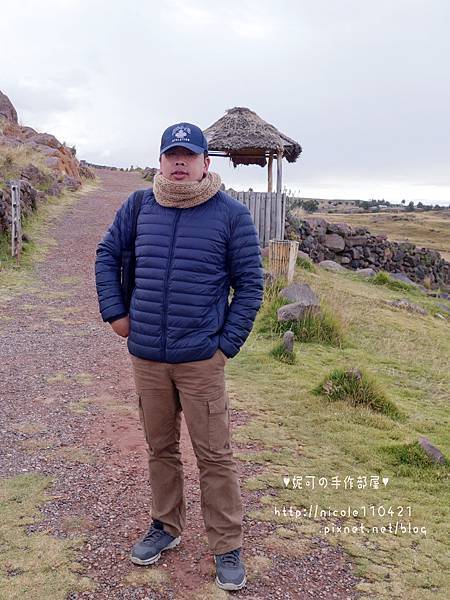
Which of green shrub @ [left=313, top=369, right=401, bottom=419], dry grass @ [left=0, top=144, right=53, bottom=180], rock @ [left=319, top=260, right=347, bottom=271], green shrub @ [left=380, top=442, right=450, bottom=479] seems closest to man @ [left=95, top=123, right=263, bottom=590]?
green shrub @ [left=380, top=442, right=450, bottom=479]

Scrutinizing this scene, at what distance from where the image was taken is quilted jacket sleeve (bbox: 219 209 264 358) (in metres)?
2.86

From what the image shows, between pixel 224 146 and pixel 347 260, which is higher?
pixel 224 146

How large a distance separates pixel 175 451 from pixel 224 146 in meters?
11.0

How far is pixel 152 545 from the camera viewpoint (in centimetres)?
301

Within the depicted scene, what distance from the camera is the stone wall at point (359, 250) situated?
18.0 m

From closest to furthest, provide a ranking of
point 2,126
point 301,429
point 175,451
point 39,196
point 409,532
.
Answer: point 175,451, point 409,532, point 301,429, point 39,196, point 2,126

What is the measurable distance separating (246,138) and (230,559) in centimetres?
1138

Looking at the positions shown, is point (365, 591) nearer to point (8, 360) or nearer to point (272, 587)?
point (272, 587)

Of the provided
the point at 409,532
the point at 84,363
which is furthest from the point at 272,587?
the point at 84,363

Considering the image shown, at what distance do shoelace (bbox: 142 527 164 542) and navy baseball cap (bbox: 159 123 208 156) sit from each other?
185cm

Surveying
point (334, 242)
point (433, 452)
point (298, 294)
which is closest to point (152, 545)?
point (433, 452)

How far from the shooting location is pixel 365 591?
2906mm

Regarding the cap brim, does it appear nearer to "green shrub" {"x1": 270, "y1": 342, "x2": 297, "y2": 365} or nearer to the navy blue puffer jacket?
the navy blue puffer jacket

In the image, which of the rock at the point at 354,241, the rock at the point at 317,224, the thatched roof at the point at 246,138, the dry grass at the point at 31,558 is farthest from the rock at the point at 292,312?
the rock at the point at 354,241
